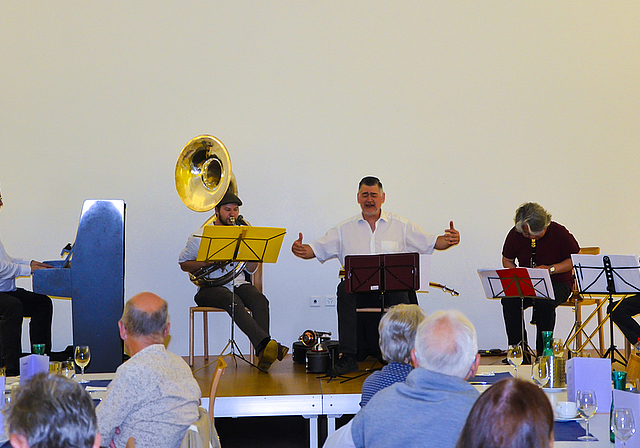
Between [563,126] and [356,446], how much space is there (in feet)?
17.3

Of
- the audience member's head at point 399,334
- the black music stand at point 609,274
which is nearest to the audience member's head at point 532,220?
the black music stand at point 609,274

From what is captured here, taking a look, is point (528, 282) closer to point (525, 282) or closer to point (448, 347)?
point (525, 282)

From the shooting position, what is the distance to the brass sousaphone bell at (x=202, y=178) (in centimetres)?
499

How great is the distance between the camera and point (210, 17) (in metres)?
6.14

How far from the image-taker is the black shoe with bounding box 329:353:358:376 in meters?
4.41

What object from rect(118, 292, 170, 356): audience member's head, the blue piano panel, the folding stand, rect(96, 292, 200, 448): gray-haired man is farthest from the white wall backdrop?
rect(96, 292, 200, 448): gray-haired man

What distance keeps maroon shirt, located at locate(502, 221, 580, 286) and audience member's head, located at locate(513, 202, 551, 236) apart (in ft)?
0.85

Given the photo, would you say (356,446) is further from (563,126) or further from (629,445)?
(563,126)

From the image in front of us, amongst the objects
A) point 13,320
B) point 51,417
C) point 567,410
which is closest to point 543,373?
point 567,410

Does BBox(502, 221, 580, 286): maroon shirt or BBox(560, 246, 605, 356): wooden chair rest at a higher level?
BBox(502, 221, 580, 286): maroon shirt

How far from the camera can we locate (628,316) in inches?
195

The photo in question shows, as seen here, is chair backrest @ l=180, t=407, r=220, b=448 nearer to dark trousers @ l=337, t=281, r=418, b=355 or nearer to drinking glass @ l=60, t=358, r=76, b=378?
drinking glass @ l=60, t=358, r=76, b=378

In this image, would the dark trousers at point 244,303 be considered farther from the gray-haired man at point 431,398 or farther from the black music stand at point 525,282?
the gray-haired man at point 431,398

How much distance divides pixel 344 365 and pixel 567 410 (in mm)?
2311
